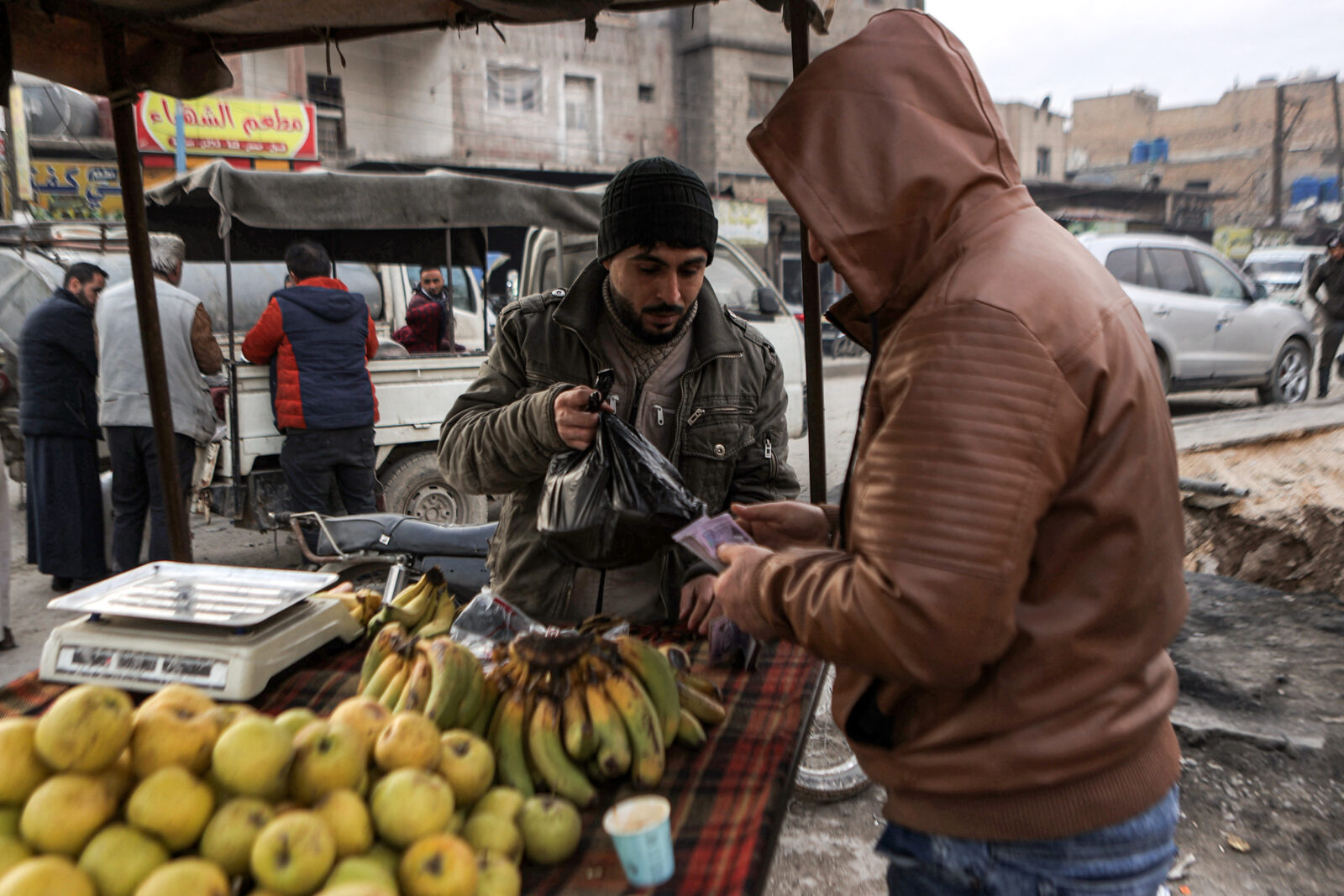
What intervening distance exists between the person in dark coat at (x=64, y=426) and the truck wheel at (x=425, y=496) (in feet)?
5.94

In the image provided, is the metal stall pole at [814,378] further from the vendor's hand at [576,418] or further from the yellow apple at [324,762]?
the yellow apple at [324,762]

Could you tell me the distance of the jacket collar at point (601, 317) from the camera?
95.3 inches

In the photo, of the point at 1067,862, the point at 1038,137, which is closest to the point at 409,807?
the point at 1067,862

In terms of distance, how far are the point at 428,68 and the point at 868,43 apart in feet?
73.1

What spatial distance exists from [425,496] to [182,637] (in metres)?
4.90

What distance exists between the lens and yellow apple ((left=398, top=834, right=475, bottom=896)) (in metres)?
1.15

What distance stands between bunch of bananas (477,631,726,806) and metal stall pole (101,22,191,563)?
1683 mm

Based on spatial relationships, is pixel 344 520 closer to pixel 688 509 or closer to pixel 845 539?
pixel 688 509

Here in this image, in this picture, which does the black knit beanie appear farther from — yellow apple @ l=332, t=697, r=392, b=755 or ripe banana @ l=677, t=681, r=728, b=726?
yellow apple @ l=332, t=697, r=392, b=755

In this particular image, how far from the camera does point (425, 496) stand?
6.61 m

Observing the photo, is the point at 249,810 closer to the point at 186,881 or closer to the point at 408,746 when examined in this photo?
the point at 186,881

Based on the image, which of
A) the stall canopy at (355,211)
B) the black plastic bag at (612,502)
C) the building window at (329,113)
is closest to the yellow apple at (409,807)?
the black plastic bag at (612,502)

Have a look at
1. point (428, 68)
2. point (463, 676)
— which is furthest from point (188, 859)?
point (428, 68)

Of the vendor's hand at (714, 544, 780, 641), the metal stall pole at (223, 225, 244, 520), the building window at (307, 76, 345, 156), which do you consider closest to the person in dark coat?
the metal stall pole at (223, 225, 244, 520)
